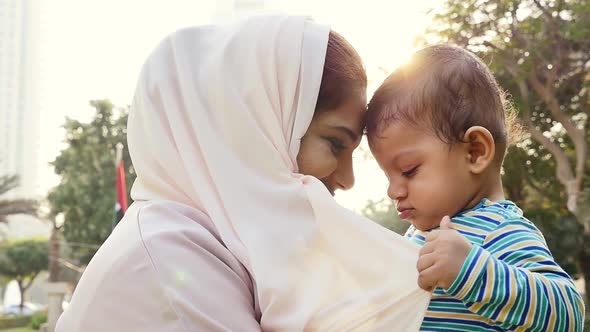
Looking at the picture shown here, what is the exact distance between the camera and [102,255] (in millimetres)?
1735

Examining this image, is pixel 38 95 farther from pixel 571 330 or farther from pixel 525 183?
pixel 571 330

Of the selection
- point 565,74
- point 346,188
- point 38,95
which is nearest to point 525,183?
point 565,74

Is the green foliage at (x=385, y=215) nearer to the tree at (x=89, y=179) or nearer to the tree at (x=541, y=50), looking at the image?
the tree at (x=541, y=50)

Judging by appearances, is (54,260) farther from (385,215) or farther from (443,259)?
(443,259)

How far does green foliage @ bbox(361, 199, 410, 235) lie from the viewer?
14047 millimetres

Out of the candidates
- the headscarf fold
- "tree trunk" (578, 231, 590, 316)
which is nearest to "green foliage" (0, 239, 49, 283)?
"tree trunk" (578, 231, 590, 316)

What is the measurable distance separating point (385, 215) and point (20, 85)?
75.4m

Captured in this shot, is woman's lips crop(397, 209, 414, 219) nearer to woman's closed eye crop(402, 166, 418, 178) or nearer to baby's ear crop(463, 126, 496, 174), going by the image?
woman's closed eye crop(402, 166, 418, 178)

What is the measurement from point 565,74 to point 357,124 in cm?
1367

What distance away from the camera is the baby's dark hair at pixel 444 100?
201 centimetres

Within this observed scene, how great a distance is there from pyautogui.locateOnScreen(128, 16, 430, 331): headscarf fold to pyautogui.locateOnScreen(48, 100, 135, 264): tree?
27701mm

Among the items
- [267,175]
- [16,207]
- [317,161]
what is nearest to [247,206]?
[267,175]

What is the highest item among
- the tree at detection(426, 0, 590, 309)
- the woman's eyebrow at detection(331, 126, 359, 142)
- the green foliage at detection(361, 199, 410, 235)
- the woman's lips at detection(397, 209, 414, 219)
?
the woman's eyebrow at detection(331, 126, 359, 142)

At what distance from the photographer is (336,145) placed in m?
2.07
